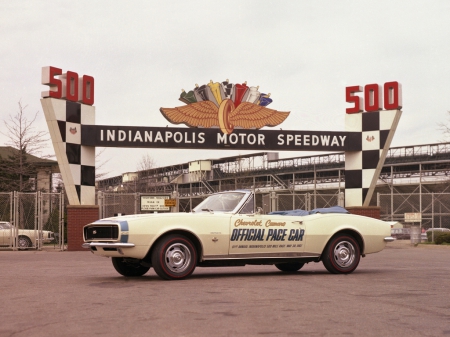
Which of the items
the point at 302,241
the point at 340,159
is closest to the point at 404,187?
the point at 340,159

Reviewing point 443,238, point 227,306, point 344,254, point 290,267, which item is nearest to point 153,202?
point 443,238

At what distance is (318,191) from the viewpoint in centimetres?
5344

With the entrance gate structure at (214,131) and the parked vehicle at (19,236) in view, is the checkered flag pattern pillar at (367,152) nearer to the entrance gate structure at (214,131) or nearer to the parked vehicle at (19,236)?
the entrance gate structure at (214,131)

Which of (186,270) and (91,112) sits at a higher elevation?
(91,112)

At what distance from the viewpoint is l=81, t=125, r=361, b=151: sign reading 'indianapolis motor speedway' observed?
79.6ft

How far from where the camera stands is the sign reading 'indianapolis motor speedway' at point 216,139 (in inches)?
955

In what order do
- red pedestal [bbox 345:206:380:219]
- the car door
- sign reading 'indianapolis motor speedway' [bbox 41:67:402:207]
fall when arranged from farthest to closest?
1. red pedestal [bbox 345:206:380:219]
2. sign reading 'indianapolis motor speedway' [bbox 41:67:402:207]
3. the car door

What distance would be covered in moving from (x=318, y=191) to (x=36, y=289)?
45.7m

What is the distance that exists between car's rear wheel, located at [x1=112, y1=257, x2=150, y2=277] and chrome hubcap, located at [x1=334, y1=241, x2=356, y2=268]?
317cm

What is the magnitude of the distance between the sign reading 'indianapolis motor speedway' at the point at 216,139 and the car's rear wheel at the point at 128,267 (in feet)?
44.3

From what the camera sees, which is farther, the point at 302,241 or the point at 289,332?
the point at 302,241

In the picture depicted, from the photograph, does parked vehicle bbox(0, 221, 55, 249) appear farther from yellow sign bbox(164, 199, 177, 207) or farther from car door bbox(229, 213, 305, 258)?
car door bbox(229, 213, 305, 258)

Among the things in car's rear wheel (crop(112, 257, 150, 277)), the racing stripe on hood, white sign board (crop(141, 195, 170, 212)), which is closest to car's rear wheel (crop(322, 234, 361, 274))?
car's rear wheel (crop(112, 257, 150, 277))

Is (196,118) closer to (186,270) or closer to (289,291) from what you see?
(186,270)
